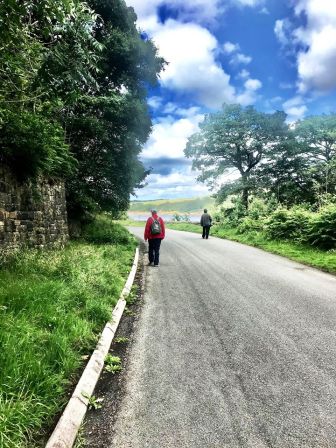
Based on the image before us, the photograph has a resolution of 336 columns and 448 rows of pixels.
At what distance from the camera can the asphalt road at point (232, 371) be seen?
3.17m

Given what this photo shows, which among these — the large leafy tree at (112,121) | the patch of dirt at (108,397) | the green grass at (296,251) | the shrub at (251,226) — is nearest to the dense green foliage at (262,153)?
the shrub at (251,226)

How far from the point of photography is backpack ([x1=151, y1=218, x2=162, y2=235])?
41.7ft

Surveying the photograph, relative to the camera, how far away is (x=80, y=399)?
3.66 meters

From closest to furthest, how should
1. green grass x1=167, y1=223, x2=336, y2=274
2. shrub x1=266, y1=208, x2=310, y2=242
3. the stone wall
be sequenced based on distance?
the stone wall
green grass x1=167, y1=223, x2=336, y2=274
shrub x1=266, y1=208, x2=310, y2=242

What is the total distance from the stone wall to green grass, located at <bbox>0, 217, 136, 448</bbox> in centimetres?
116

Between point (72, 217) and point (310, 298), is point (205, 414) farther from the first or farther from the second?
point (72, 217)

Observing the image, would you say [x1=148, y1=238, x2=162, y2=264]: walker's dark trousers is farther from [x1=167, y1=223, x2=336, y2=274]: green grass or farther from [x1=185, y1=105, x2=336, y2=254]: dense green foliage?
[x1=185, y1=105, x2=336, y2=254]: dense green foliage

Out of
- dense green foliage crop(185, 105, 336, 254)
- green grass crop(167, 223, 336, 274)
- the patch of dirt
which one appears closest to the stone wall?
the patch of dirt

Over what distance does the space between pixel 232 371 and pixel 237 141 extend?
104 feet

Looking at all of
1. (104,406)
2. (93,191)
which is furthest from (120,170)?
(104,406)

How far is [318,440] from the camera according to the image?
9.91 feet

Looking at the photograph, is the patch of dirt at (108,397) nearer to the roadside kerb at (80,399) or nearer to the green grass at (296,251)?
the roadside kerb at (80,399)

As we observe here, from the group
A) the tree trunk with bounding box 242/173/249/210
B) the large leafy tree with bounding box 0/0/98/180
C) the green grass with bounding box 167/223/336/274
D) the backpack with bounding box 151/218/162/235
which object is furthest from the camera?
the tree trunk with bounding box 242/173/249/210

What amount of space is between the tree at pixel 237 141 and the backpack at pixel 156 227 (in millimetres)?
22484
